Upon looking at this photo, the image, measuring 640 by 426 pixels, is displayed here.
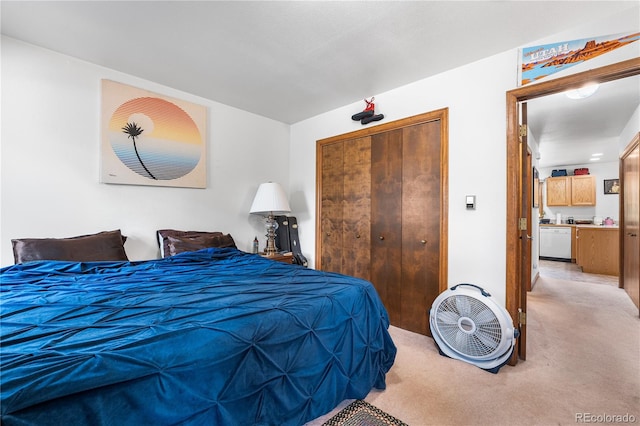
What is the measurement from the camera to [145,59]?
236cm

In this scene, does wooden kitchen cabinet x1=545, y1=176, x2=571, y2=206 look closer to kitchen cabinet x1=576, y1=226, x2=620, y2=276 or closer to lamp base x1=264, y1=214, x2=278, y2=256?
→ kitchen cabinet x1=576, y1=226, x2=620, y2=276

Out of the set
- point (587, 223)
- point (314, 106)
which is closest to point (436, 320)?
point (314, 106)

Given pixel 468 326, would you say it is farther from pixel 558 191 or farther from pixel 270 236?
pixel 558 191

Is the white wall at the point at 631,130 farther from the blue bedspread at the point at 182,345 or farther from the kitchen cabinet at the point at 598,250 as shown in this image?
the blue bedspread at the point at 182,345

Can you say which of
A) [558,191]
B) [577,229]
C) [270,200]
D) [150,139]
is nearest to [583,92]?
[270,200]

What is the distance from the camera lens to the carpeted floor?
1564mm

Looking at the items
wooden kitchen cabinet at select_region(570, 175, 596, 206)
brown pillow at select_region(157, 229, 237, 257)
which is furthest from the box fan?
wooden kitchen cabinet at select_region(570, 175, 596, 206)

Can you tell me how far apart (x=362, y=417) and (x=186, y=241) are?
2.12m

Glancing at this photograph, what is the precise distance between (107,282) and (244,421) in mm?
1239

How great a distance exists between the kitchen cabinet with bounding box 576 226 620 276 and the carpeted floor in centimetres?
307

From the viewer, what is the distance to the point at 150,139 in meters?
2.71

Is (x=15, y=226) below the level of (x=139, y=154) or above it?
below

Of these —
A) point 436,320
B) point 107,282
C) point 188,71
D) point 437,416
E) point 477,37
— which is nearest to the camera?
point 437,416

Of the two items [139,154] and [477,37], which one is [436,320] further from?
[139,154]
